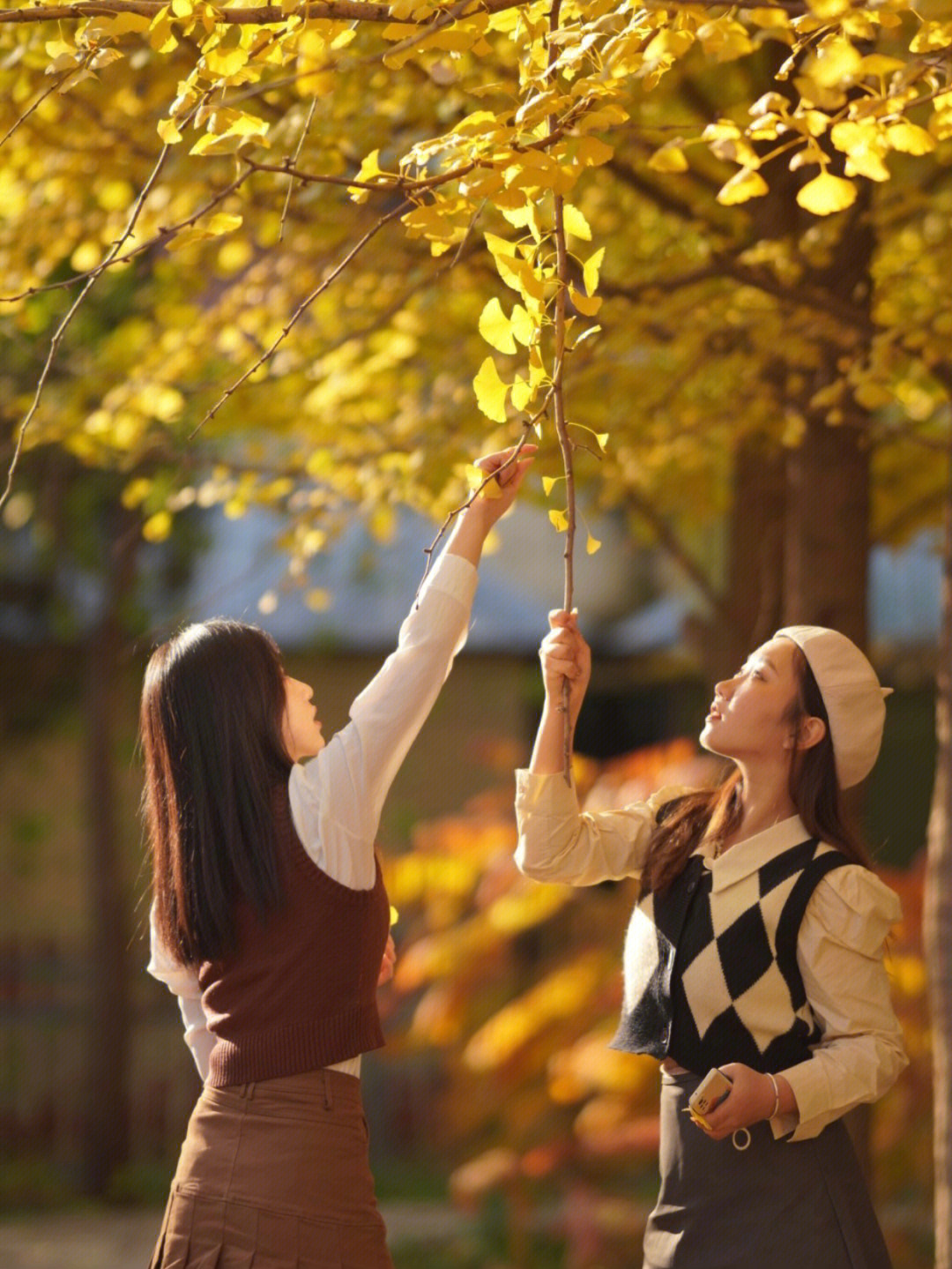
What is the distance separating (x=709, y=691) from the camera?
553 cm

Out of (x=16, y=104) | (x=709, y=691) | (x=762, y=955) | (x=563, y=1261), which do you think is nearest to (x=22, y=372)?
(x=16, y=104)

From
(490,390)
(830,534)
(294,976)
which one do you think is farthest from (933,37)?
(830,534)

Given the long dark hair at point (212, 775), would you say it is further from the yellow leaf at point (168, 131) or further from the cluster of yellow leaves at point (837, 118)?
the cluster of yellow leaves at point (837, 118)

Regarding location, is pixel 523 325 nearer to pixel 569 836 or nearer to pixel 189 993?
pixel 569 836

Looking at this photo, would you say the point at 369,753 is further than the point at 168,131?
Yes

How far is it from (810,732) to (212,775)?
89 cm

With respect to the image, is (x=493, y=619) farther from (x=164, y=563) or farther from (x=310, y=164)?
(x=310, y=164)

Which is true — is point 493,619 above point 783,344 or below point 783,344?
below

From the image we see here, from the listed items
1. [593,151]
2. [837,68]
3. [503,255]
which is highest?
[837,68]

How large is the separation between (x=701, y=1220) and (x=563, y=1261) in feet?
11.4

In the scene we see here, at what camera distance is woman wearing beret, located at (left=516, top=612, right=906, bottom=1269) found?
2432 millimetres

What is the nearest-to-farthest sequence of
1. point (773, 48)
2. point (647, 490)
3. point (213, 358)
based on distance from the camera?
point (773, 48) → point (213, 358) → point (647, 490)

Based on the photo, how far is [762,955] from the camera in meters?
2.46

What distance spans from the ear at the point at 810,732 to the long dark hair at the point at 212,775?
2.54ft
